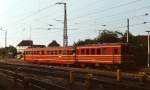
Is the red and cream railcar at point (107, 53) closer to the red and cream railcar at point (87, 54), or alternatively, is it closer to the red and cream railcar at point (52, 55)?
the red and cream railcar at point (87, 54)

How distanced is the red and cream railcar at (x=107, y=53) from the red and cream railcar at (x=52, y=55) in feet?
15.4

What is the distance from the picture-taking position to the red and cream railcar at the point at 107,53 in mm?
41969

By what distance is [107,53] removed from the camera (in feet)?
141

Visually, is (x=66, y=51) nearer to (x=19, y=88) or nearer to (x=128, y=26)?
(x=128, y=26)

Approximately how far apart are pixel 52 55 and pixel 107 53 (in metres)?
14.2

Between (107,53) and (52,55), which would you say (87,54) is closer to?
(107,53)

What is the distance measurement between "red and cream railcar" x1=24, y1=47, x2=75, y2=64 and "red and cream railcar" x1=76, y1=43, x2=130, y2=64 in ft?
15.4

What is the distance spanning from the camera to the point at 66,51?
51281 mm

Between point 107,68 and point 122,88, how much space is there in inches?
860

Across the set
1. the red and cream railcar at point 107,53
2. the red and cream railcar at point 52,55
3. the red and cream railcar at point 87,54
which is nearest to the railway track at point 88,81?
the red and cream railcar at point 107,53

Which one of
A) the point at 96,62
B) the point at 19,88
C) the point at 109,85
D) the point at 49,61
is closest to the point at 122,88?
the point at 109,85

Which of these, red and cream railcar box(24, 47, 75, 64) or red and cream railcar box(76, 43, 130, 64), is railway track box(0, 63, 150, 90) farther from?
red and cream railcar box(24, 47, 75, 64)

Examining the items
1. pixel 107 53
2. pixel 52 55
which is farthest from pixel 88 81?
pixel 52 55

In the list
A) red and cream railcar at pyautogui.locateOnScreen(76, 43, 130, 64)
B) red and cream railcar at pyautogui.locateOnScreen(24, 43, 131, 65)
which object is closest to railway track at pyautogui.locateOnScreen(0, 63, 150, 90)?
red and cream railcar at pyautogui.locateOnScreen(76, 43, 130, 64)
